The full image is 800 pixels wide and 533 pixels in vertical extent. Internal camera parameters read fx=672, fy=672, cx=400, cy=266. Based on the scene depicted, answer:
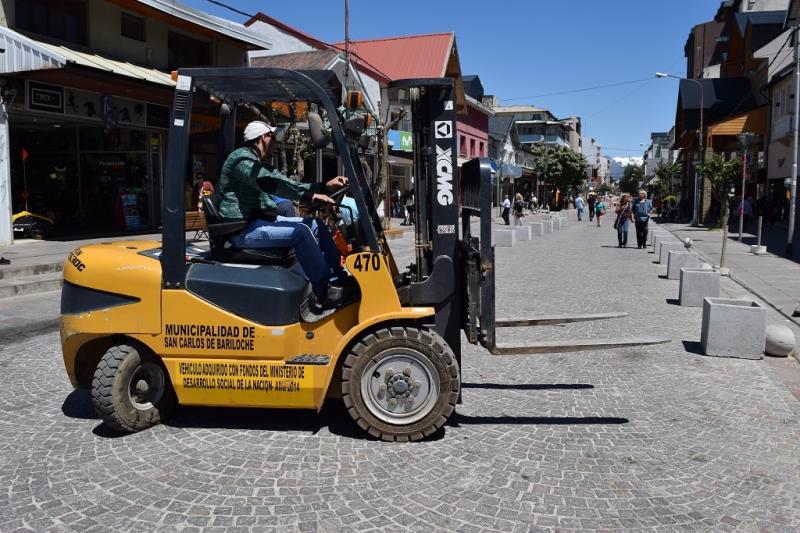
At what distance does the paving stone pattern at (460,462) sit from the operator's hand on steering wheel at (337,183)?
1.83m

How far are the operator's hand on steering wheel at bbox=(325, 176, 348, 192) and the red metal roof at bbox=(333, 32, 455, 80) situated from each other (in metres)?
38.1

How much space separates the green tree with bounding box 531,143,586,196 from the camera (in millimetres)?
75062

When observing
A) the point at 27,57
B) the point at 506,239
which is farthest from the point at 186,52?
the point at 506,239

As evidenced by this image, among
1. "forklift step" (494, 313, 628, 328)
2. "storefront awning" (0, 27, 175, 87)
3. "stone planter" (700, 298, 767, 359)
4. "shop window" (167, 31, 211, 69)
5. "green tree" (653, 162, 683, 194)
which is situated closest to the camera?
"forklift step" (494, 313, 628, 328)

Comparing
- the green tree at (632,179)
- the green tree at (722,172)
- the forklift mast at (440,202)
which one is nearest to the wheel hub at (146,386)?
the forklift mast at (440,202)

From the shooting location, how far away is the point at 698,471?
4.44 m

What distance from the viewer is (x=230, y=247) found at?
5.07 m

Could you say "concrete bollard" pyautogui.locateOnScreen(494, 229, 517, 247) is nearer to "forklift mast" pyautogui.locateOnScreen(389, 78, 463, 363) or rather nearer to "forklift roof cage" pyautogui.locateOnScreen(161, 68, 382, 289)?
"forklift mast" pyautogui.locateOnScreen(389, 78, 463, 363)

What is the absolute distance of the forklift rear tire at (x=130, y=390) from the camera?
191 inches

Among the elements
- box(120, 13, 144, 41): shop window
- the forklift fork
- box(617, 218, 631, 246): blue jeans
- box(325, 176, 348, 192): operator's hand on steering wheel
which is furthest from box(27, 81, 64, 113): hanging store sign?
box(617, 218, 631, 246): blue jeans

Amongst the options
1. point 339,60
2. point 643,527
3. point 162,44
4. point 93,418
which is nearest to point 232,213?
point 93,418

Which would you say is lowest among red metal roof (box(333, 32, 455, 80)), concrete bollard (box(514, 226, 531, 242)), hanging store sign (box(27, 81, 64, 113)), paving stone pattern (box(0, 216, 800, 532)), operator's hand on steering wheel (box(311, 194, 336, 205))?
paving stone pattern (box(0, 216, 800, 532))

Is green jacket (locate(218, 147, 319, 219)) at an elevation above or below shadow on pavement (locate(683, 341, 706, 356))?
above

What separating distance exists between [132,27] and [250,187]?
18274mm
